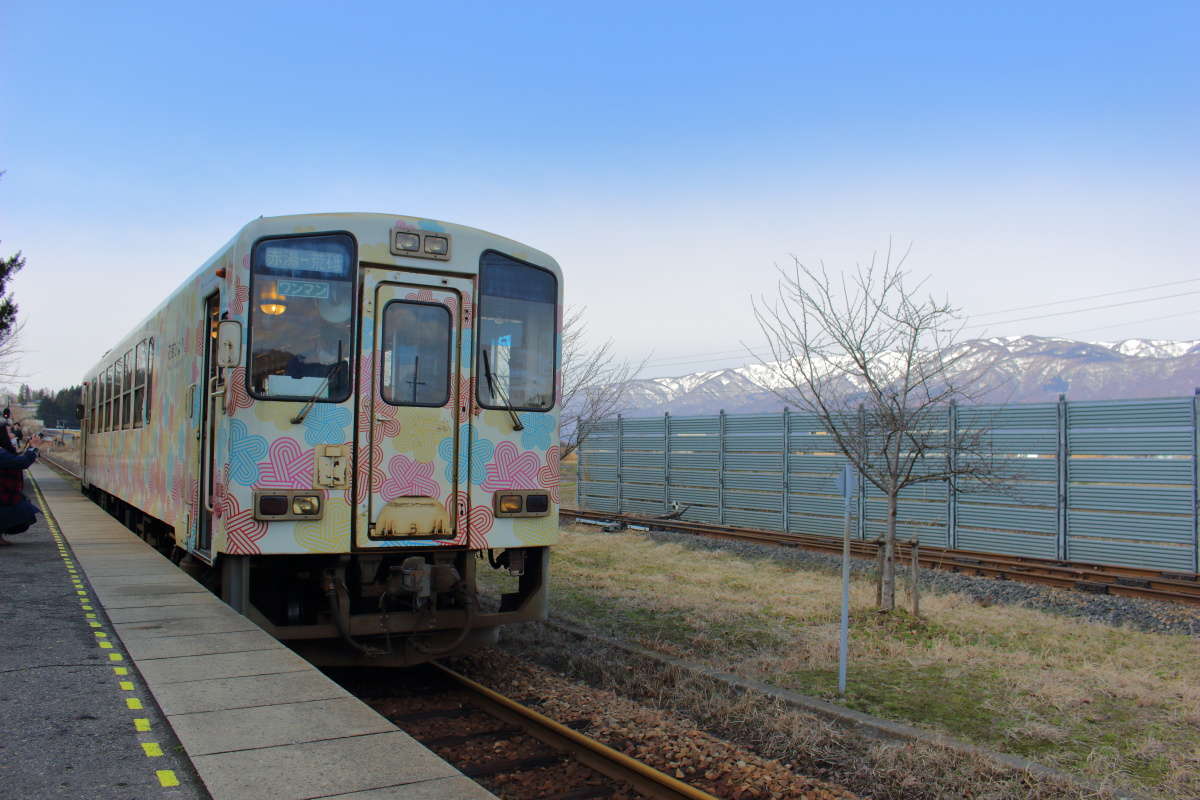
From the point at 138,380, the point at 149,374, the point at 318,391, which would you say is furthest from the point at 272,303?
the point at 138,380

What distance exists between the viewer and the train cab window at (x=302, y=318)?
655 cm

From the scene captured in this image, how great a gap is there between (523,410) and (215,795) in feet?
13.5

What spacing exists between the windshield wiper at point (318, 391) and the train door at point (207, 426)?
0.98m

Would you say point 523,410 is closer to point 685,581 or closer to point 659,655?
point 659,655

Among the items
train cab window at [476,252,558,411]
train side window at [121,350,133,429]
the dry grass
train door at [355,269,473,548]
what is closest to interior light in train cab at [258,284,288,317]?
train door at [355,269,473,548]

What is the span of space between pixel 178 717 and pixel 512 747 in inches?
83.3

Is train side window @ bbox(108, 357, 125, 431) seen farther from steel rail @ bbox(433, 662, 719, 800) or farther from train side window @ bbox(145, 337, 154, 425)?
steel rail @ bbox(433, 662, 719, 800)

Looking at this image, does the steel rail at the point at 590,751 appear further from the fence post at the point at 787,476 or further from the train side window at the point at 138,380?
the fence post at the point at 787,476

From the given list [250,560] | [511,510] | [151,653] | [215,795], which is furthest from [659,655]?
[215,795]

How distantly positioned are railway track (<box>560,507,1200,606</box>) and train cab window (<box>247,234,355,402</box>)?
7.65m

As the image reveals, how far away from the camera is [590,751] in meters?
5.56

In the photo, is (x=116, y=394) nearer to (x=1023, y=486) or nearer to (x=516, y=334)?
(x=516, y=334)

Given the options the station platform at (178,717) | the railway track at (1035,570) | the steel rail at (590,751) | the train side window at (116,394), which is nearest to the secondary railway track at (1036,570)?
the railway track at (1035,570)

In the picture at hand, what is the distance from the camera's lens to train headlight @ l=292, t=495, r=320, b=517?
255 inches
